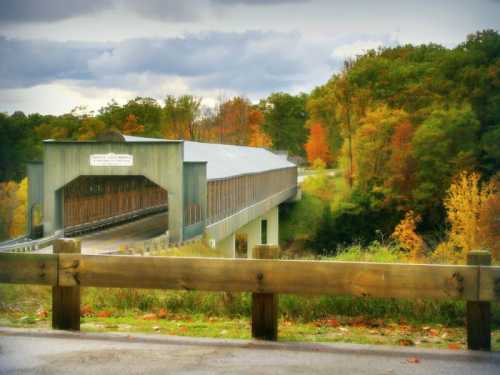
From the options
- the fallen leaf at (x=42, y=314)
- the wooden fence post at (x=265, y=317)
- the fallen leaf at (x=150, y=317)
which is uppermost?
the wooden fence post at (x=265, y=317)

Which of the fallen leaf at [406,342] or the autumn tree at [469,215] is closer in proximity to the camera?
the fallen leaf at [406,342]

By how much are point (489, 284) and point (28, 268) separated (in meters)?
3.78

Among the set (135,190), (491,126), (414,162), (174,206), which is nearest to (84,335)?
(174,206)

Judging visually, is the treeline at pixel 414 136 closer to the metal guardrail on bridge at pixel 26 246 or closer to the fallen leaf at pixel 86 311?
the metal guardrail on bridge at pixel 26 246

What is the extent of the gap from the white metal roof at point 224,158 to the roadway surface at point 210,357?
907 inches

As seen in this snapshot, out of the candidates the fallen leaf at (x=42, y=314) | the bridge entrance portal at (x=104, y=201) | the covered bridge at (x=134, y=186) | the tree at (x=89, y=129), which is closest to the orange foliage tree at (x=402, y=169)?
the covered bridge at (x=134, y=186)

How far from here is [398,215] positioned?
2047 inches

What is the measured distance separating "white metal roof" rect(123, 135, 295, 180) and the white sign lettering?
153cm

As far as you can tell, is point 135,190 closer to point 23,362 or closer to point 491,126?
point 491,126

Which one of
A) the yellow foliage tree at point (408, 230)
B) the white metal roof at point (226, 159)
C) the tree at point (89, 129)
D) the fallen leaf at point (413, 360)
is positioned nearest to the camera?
the fallen leaf at point (413, 360)

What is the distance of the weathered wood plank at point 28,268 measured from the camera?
583 centimetres

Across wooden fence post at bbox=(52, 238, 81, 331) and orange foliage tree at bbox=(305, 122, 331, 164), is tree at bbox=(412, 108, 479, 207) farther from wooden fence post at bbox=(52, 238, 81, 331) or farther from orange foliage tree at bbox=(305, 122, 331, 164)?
wooden fence post at bbox=(52, 238, 81, 331)

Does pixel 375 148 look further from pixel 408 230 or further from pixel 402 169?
pixel 408 230

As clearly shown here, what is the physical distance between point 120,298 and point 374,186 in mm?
47676
